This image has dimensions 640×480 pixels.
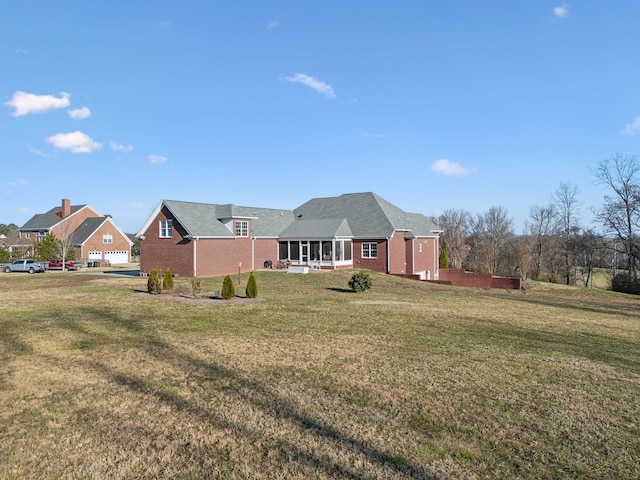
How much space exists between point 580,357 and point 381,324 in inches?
219

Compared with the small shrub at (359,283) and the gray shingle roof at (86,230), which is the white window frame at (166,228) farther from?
the gray shingle roof at (86,230)

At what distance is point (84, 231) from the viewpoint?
58.5m

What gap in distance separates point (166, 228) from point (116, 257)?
35.2m

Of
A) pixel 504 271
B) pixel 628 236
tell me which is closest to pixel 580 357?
pixel 628 236

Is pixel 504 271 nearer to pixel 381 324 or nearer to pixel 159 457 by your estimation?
pixel 381 324

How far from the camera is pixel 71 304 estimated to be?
56.3 feet

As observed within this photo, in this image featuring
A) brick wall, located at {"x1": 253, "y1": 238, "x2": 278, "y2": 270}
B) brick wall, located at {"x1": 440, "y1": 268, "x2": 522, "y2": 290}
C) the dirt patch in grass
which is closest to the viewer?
the dirt patch in grass

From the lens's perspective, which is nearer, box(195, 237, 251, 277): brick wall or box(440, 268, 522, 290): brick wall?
box(440, 268, 522, 290): brick wall

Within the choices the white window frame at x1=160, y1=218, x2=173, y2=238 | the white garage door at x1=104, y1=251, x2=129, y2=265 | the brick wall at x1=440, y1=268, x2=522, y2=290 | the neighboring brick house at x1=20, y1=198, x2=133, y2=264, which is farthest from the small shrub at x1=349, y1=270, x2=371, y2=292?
the white garage door at x1=104, y1=251, x2=129, y2=265

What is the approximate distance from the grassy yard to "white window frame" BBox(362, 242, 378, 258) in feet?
69.6

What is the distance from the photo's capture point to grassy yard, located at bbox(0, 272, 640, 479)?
15.5 feet

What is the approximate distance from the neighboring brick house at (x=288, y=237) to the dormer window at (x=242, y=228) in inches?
0.7

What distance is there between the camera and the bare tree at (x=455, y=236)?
60.9m

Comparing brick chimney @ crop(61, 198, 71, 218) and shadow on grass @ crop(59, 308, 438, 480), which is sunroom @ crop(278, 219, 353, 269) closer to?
shadow on grass @ crop(59, 308, 438, 480)
